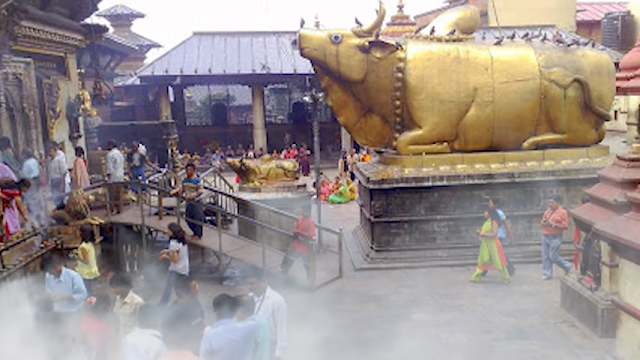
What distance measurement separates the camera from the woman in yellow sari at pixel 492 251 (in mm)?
8344

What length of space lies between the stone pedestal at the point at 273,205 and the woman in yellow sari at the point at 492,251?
150 inches

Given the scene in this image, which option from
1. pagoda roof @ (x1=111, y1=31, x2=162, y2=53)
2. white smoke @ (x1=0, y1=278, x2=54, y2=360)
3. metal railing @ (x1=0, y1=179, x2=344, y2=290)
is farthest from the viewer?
pagoda roof @ (x1=111, y1=31, x2=162, y2=53)

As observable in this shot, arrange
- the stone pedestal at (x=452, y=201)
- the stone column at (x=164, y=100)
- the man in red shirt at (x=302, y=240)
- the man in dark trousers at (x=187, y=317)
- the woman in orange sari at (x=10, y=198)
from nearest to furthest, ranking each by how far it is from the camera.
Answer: the man in dark trousers at (x=187, y=317) < the woman in orange sari at (x=10, y=198) < the man in red shirt at (x=302, y=240) < the stone pedestal at (x=452, y=201) < the stone column at (x=164, y=100)

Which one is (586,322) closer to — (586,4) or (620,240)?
(620,240)

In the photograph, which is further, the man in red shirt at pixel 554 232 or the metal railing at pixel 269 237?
the metal railing at pixel 269 237

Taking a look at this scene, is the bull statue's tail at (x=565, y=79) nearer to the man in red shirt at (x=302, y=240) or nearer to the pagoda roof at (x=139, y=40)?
the man in red shirt at (x=302, y=240)

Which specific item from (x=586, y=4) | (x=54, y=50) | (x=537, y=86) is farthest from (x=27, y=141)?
(x=586, y=4)

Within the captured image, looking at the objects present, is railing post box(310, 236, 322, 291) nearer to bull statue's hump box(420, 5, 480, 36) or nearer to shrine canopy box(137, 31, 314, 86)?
bull statue's hump box(420, 5, 480, 36)

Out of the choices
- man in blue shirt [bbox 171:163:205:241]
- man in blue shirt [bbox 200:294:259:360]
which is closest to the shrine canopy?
man in blue shirt [bbox 171:163:205:241]

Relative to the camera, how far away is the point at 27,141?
35.9ft

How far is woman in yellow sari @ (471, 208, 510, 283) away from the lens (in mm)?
8344

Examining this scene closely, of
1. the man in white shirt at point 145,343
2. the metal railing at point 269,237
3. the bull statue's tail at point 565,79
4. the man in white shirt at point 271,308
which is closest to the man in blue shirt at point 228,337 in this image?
the man in white shirt at point 145,343

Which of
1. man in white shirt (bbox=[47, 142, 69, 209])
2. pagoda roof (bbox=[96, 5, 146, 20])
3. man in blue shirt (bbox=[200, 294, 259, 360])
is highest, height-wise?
pagoda roof (bbox=[96, 5, 146, 20])

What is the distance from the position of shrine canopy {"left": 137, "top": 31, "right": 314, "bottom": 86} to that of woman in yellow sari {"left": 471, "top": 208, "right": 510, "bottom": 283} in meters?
15.5
